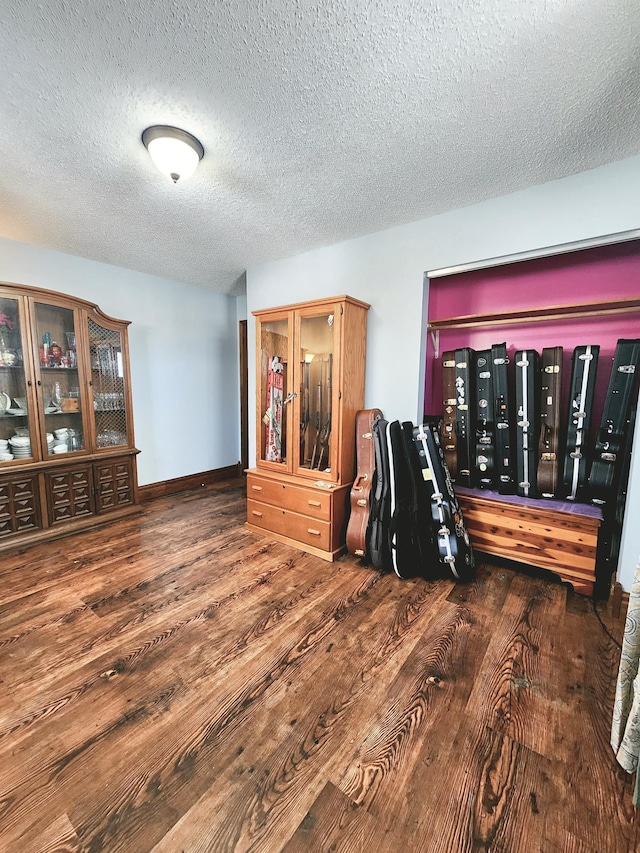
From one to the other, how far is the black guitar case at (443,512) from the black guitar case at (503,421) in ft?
1.42

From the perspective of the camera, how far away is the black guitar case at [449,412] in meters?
2.85

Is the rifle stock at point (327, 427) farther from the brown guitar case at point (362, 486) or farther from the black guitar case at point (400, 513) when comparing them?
the black guitar case at point (400, 513)

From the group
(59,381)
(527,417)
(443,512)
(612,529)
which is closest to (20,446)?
(59,381)

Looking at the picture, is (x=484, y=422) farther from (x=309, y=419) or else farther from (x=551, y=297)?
(x=309, y=419)

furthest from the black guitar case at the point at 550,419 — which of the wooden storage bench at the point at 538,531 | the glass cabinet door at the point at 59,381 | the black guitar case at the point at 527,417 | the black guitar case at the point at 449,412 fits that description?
the glass cabinet door at the point at 59,381

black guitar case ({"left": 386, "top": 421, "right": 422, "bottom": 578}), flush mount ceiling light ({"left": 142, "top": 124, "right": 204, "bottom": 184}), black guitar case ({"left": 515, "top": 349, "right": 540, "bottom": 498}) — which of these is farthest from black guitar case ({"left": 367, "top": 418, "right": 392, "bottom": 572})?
flush mount ceiling light ({"left": 142, "top": 124, "right": 204, "bottom": 184})

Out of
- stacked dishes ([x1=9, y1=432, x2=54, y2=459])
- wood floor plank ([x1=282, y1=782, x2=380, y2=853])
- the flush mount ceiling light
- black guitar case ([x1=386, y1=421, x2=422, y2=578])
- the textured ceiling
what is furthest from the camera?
stacked dishes ([x1=9, y1=432, x2=54, y2=459])

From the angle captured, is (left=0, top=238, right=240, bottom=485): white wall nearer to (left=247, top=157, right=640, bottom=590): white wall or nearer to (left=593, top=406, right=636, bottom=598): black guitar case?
(left=247, top=157, right=640, bottom=590): white wall

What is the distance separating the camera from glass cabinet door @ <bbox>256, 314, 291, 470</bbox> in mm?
3066

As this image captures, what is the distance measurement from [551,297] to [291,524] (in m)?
2.70

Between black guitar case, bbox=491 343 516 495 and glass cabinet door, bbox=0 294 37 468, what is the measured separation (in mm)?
3775

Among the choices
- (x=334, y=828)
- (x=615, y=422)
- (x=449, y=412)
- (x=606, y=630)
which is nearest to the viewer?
(x=334, y=828)

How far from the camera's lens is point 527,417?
2541 mm

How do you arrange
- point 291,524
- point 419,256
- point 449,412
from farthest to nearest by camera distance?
1. point 291,524
2. point 449,412
3. point 419,256
